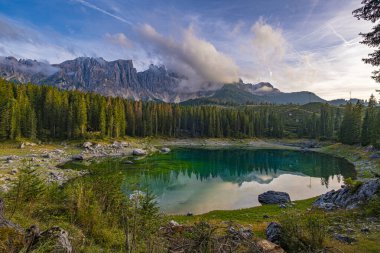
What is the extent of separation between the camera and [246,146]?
346 feet

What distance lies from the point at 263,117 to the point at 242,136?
908 inches

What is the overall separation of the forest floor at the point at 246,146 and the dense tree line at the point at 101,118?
681 cm

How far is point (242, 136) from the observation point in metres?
120

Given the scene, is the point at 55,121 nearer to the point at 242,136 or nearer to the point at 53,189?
the point at 53,189

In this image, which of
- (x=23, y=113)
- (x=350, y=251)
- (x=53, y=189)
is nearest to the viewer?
(x=350, y=251)

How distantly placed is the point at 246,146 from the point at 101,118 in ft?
195

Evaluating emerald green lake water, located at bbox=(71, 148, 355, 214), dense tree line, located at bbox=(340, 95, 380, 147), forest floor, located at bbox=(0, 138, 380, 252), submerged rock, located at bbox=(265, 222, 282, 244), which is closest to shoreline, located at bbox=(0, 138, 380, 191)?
forest floor, located at bbox=(0, 138, 380, 252)

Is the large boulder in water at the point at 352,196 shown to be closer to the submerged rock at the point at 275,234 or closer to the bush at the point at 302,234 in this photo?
the submerged rock at the point at 275,234

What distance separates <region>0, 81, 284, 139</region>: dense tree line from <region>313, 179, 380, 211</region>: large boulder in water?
67.1 meters

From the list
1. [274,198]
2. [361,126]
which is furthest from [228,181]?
[361,126]

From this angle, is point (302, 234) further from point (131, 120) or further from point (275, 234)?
point (131, 120)

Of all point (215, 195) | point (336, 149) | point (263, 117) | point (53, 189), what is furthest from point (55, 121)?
point (263, 117)

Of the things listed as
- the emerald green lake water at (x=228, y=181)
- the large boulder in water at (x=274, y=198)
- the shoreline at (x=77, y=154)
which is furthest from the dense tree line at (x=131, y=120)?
the large boulder in water at (x=274, y=198)

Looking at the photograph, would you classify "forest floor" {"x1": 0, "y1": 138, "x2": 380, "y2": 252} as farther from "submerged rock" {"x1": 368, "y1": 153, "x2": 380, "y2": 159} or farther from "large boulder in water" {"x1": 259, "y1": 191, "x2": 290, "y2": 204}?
"large boulder in water" {"x1": 259, "y1": 191, "x2": 290, "y2": 204}
